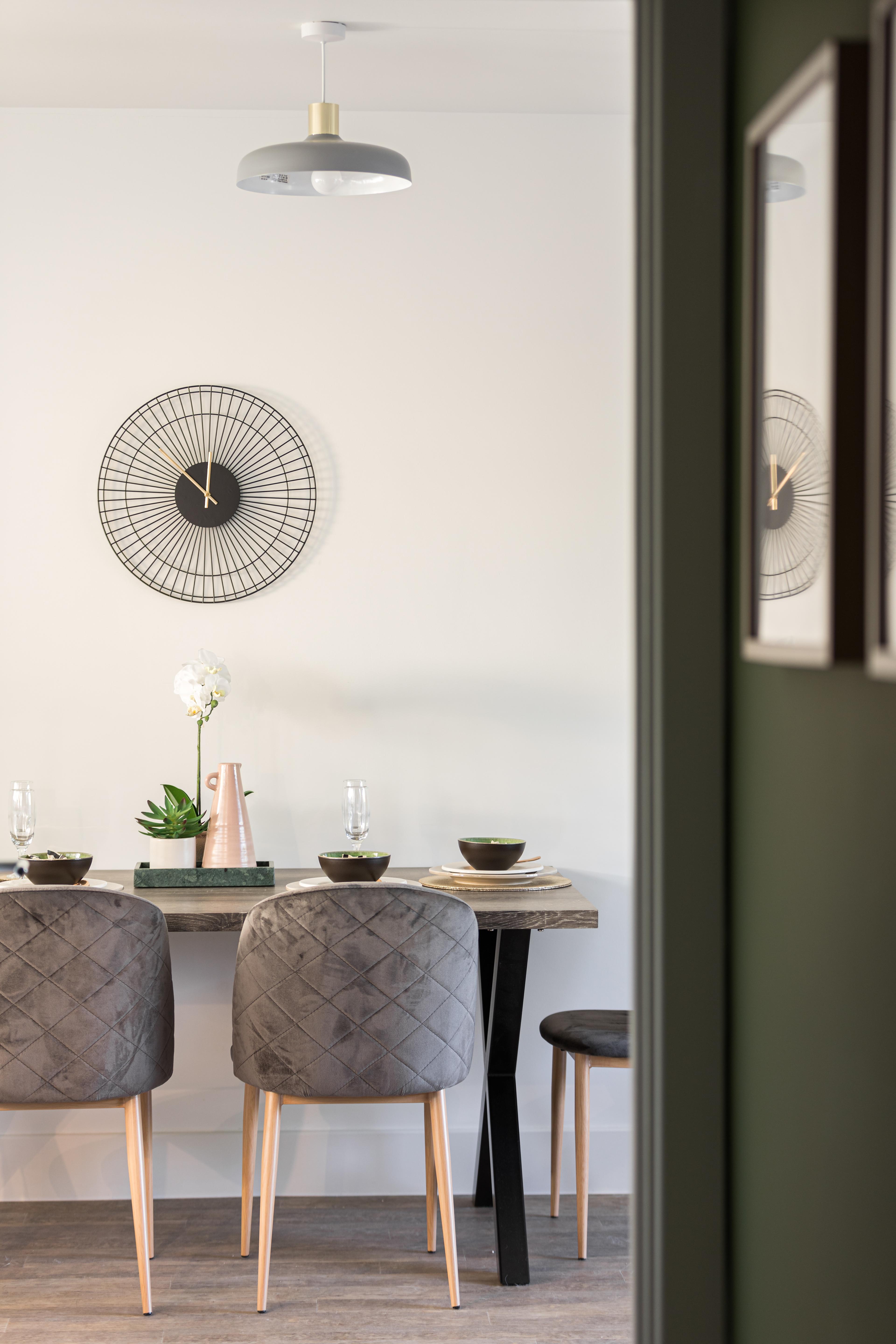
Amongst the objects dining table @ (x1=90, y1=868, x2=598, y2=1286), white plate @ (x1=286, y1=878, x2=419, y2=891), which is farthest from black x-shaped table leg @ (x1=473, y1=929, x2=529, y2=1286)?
white plate @ (x1=286, y1=878, x2=419, y2=891)

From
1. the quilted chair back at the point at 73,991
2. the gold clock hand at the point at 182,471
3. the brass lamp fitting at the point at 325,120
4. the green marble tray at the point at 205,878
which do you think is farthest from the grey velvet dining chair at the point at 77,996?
the brass lamp fitting at the point at 325,120

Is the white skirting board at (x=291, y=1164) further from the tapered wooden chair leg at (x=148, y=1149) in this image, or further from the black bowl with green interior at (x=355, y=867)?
the black bowl with green interior at (x=355, y=867)

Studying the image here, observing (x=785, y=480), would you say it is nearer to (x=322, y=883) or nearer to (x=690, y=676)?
(x=690, y=676)

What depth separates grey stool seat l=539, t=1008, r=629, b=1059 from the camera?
104 inches

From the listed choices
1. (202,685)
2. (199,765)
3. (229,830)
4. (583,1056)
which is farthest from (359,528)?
(583,1056)

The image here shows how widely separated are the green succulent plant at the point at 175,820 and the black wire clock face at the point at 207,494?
0.53 m

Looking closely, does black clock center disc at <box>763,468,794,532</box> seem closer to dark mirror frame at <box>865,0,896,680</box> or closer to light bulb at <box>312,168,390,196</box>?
dark mirror frame at <box>865,0,896,680</box>

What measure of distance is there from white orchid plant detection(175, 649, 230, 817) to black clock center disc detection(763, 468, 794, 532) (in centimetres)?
213

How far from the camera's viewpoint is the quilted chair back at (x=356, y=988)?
2320mm

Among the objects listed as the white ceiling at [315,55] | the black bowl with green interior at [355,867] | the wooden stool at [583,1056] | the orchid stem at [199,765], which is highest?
the white ceiling at [315,55]

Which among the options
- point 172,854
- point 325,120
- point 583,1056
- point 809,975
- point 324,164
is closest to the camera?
point 809,975

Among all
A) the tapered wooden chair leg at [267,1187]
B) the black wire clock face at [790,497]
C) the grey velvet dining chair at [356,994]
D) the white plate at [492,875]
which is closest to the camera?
the black wire clock face at [790,497]

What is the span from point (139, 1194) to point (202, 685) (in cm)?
112

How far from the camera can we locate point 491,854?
9.43 ft
